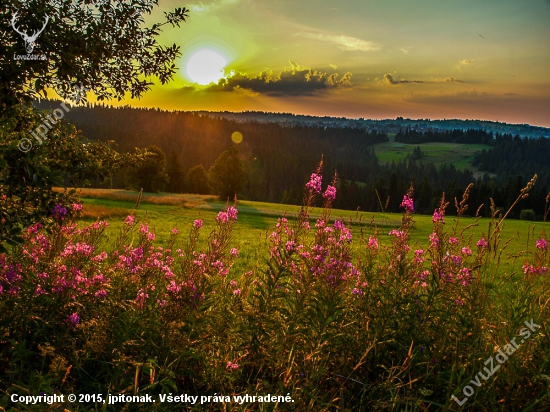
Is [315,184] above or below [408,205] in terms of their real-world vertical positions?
above

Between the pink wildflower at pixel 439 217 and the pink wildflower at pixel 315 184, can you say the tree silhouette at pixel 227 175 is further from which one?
the pink wildflower at pixel 315 184

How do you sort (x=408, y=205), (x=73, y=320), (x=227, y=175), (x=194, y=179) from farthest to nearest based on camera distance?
(x=194, y=179) < (x=227, y=175) < (x=408, y=205) < (x=73, y=320)

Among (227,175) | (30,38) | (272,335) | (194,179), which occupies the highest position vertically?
(30,38)

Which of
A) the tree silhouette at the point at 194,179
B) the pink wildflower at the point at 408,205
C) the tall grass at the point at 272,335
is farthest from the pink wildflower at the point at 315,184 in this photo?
the tree silhouette at the point at 194,179

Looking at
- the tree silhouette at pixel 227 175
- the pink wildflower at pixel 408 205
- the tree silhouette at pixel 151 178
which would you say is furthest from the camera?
the tree silhouette at pixel 151 178

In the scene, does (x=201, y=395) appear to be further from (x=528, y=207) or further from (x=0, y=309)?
(x=528, y=207)

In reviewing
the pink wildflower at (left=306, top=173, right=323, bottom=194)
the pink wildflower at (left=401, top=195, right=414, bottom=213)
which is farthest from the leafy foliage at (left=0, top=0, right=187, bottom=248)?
the pink wildflower at (left=401, top=195, right=414, bottom=213)

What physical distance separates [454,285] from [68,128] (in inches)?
217

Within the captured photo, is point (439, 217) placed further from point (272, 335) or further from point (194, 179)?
point (194, 179)

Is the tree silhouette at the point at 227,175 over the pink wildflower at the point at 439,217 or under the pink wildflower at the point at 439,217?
under

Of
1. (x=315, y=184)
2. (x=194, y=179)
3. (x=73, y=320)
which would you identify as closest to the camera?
(x=73, y=320)

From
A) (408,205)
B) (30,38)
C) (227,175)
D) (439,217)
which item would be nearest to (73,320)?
Answer: (30,38)

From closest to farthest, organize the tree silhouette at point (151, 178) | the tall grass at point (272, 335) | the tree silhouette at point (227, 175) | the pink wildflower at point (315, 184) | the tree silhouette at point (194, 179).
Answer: the tall grass at point (272, 335), the pink wildflower at point (315, 184), the tree silhouette at point (227, 175), the tree silhouette at point (151, 178), the tree silhouette at point (194, 179)

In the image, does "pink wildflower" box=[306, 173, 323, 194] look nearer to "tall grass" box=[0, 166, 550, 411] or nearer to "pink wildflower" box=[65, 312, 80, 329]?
"tall grass" box=[0, 166, 550, 411]
